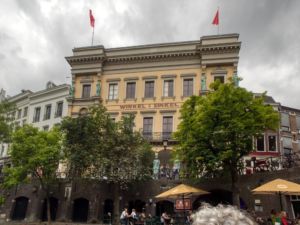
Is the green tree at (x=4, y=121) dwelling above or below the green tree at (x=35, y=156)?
above

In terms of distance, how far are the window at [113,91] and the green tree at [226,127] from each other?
1561 cm

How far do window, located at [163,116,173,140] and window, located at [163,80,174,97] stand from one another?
7.98ft

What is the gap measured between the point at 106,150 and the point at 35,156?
596 centimetres

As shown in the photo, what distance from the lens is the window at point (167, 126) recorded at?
3241cm

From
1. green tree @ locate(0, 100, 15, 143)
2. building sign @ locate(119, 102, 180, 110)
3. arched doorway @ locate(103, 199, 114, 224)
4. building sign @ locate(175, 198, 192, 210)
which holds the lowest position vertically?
arched doorway @ locate(103, 199, 114, 224)

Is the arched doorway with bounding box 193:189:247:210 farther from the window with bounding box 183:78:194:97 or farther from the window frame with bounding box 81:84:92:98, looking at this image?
the window frame with bounding box 81:84:92:98

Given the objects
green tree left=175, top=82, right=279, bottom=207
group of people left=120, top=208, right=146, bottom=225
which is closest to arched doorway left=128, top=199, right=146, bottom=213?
group of people left=120, top=208, right=146, bottom=225

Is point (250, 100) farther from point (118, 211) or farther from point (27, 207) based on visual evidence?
point (27, 207)

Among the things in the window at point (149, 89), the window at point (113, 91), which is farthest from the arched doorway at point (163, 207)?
the window at point (113, 91)

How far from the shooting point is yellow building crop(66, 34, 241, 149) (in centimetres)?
3303

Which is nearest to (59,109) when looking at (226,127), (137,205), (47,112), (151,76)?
(47,112)

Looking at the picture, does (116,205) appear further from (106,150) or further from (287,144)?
(287,144)

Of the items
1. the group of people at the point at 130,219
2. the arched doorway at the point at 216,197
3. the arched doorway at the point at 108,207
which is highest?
the arched doorway at the point at 216,197

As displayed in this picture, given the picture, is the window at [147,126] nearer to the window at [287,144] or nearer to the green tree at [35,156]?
the green tree at [35,156]
